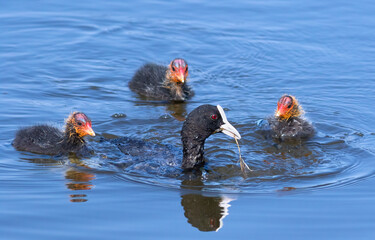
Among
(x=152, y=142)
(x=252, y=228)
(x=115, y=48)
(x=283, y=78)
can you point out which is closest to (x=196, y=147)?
(x=152, y=142)

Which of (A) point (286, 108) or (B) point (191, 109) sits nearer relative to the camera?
(A) point (286, 108)

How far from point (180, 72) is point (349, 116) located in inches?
117

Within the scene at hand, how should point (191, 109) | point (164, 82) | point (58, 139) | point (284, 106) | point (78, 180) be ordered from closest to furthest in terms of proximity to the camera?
point (78, 180) → point (58, 139) → point (284, 106) → point (191, 109) → point (164, 82)

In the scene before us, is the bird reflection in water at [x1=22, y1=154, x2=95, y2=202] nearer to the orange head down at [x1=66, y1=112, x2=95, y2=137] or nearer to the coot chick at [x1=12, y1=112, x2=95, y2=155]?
the coot chick at [x1=12, y1=112, x2=95, y2=155]

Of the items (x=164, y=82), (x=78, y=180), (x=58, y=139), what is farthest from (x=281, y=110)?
(x=78, y=180)

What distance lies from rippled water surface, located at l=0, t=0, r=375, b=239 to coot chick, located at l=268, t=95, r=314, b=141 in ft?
0.65

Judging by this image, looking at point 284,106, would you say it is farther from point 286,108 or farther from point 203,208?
point 203,208

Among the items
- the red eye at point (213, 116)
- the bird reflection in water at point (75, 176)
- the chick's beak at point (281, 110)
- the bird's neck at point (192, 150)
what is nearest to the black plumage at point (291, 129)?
the chick's beak at point (281, 110)

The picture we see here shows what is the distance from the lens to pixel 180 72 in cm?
1115

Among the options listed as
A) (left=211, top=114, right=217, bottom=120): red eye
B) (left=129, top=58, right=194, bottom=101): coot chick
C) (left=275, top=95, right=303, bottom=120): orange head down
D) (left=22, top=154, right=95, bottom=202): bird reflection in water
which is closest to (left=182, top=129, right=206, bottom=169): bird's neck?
(left=211, top=114, right=217, bottom=120): red eye

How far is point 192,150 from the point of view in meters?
7.91

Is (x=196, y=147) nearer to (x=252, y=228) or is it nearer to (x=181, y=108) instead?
(x=252, y=228)

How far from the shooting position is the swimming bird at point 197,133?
7672mm

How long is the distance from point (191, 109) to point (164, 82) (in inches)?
39.7
